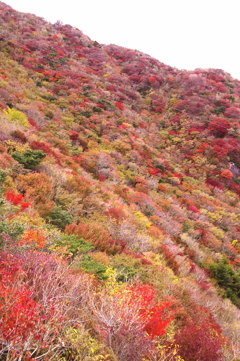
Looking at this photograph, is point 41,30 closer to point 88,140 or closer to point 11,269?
point 88,140

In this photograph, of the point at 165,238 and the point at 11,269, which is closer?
the point at 11,269

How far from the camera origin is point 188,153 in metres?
23.8

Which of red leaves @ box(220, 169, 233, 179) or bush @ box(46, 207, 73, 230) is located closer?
bush @ box(46, 207, 73, 230)

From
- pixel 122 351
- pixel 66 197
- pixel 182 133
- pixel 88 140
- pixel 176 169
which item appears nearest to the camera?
pixel 122 351

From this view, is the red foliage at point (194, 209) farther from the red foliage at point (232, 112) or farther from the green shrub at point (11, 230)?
the red foliage at point (232, 112)

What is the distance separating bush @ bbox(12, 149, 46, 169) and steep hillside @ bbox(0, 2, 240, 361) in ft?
0.13

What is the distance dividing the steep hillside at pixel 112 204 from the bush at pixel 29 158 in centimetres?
4

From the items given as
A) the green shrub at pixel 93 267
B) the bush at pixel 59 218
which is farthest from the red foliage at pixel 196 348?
the bush at pixel 59 218

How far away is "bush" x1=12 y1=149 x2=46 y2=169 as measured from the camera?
7.10m

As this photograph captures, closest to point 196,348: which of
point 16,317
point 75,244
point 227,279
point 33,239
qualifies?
point 16,317

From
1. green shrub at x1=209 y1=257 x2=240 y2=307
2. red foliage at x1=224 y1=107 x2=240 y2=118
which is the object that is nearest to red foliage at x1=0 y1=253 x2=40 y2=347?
green shrub at x1=209 y1=257 x2=240 y2=307

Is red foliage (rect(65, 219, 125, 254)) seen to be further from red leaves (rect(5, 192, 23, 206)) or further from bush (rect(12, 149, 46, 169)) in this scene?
bush (rect(12, 149, 46, 169))

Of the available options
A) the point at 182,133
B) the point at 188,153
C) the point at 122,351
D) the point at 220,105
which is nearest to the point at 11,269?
the point at 122,351

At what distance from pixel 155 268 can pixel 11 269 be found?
412cm
